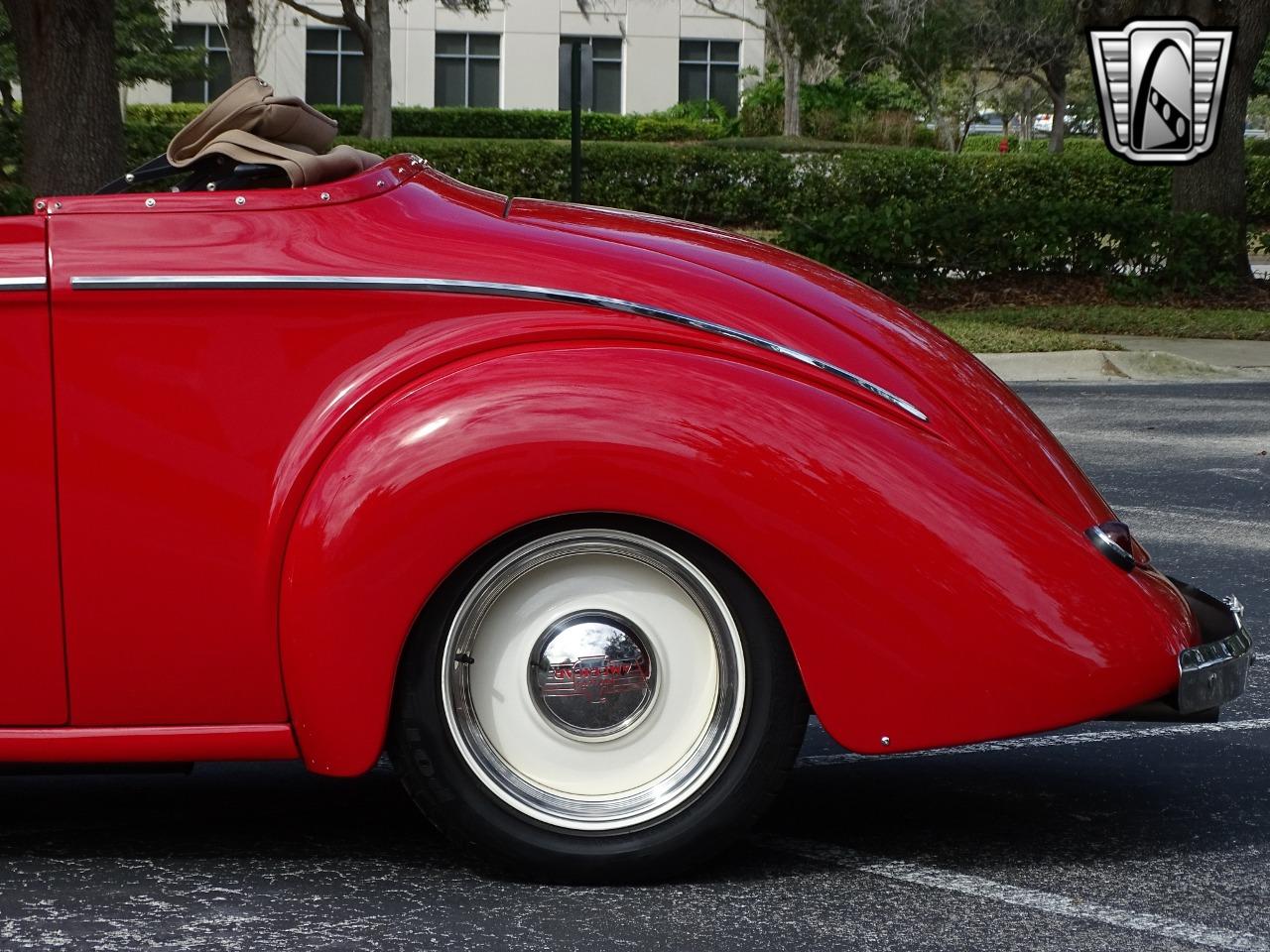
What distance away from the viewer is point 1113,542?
3479 mm

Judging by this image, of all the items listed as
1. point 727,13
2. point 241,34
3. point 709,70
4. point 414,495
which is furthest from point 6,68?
point 414,495

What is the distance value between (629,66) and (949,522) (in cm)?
4818

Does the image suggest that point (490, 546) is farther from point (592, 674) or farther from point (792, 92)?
point (792, 92)

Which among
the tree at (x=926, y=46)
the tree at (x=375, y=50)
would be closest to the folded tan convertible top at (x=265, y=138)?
the tree at (x=375, y=50)

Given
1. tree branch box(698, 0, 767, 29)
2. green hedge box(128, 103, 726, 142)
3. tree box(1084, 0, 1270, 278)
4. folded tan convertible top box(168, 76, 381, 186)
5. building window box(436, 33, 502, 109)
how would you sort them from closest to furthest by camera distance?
folded tan convertible top box(168, 76, 381, 186) → tree box(1084, 0, 1270, 278) → green hedge box(128, 103, 726, 142) → tree branch box(698, 0, 767, 29) → building window box(436, 33, 502, 109)

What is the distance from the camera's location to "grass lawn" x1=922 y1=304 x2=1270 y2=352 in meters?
14.3

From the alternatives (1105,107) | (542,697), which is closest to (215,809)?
A: (542,697)

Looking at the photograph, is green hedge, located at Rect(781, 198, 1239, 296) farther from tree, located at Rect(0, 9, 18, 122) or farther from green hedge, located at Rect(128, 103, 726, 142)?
green hedge, located at Rect(128, 103, 726, 142)

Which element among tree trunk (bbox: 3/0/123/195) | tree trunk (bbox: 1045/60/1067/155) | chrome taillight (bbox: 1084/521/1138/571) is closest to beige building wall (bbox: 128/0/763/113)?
tree trunk (bbox: 1045/60/1067/155)

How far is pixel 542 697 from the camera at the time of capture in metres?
3.38

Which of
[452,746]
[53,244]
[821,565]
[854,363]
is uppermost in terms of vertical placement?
[53,244]

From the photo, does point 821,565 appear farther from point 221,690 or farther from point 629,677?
point 221,690

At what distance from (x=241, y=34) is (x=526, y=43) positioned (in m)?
17.5

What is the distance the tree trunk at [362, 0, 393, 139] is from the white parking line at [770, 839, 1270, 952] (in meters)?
32.4
